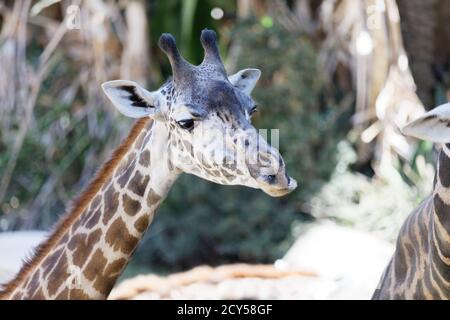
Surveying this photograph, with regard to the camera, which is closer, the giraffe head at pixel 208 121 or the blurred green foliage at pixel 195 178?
the giraffe head at pixel 208 121

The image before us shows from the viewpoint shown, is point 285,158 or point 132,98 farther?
point 285,158

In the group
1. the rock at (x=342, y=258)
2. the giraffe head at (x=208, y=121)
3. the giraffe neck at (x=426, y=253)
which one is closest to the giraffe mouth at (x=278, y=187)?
the giraffe head at (x=208, y=121)

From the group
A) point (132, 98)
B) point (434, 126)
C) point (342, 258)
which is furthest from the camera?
point (342, 258)

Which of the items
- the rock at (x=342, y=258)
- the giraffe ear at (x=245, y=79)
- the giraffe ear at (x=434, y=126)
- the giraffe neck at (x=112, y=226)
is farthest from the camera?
the rock at (x=342, y=258)

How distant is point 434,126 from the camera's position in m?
2.67

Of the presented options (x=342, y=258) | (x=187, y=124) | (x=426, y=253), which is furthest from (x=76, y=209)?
(x=342, y=258)

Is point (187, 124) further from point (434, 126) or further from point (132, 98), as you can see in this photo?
point (434, 126)

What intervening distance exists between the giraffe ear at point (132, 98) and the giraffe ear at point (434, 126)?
86cm

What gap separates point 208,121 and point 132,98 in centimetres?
29

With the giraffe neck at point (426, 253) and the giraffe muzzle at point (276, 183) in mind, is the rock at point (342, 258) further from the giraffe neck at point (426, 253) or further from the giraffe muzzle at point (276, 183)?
the giraffe muzzle at point (276, 183)

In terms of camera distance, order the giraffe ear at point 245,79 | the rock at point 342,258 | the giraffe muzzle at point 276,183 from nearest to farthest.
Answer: the giraffe muzzle at point 276,183 < the giraffe ear at point 245,79 < the rock at point 342,258

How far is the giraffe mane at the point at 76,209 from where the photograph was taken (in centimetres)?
332
